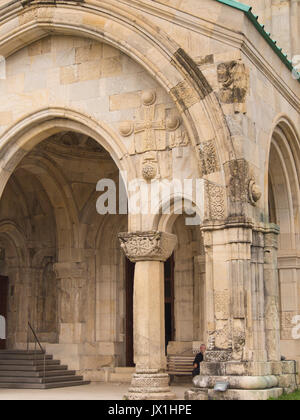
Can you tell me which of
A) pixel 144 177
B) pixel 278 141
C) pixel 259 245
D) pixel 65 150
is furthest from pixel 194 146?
pixel 65 150

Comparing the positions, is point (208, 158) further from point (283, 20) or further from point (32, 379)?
point (283, 20)

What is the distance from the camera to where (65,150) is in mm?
17547

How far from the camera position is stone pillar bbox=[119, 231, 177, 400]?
12.0 meters

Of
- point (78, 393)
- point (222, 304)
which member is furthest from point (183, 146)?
point (78, 393)

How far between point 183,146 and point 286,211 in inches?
131

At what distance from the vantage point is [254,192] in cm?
1196

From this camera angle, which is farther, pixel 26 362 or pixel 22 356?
pixel 22 356

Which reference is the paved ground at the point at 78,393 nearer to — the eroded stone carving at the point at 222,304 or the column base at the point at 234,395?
the column base at the point at 234,395

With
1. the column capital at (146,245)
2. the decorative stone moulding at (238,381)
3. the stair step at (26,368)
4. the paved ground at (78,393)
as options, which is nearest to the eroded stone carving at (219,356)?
the decorative stone moulding at (238,381)

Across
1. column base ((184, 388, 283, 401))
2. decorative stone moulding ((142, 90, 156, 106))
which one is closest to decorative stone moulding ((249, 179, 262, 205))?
decorative stone moulding ((142, 90, 156, 106))

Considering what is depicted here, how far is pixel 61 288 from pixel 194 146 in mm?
6710

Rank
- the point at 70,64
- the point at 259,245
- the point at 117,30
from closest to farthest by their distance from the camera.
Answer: the point at 259,245
the point at 117,30
the point at 70,64

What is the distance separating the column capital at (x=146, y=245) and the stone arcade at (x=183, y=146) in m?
0.02
